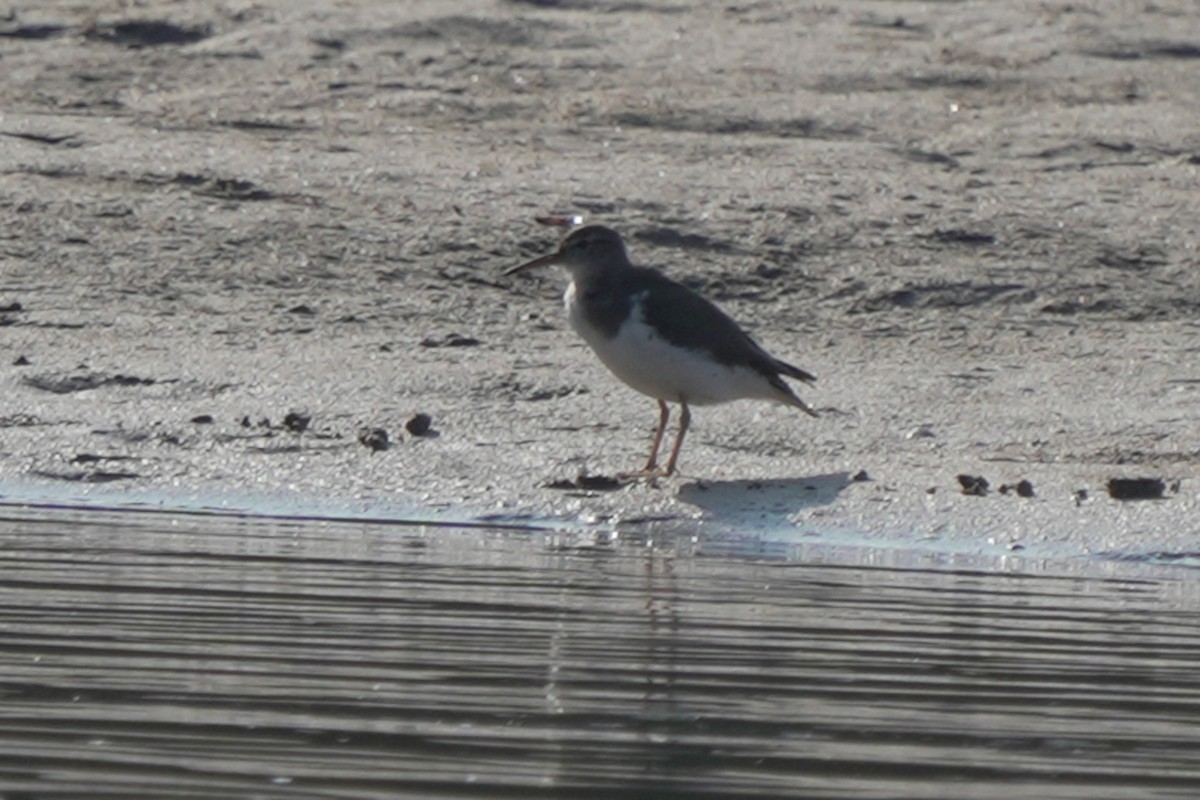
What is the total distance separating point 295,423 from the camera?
31.4 ft

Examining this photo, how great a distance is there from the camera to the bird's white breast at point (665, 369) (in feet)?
30.5

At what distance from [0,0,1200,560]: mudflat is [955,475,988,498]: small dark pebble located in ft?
0.04

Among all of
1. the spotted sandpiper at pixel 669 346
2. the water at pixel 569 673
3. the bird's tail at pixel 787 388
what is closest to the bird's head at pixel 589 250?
the spotted sandpiper at pixel 669 346

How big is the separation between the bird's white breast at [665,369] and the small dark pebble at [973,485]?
3.26 ft

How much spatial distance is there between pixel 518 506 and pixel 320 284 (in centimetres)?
327

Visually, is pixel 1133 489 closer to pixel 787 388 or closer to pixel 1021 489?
pixel 1021 489

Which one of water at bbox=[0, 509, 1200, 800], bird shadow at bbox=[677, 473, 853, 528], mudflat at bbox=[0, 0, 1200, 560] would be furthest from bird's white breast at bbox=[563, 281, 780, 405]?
water at bbox=[0, 509, 1200, 800]

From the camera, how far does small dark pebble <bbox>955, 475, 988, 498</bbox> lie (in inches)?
340

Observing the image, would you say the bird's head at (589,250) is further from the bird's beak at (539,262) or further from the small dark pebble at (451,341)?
the small dark pebble at (451,341)

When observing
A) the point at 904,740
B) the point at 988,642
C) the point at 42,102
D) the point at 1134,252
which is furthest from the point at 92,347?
the point at 904,740

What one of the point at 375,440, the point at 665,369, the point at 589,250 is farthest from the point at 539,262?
the point at 375,440

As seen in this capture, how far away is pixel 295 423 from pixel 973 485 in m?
2.44

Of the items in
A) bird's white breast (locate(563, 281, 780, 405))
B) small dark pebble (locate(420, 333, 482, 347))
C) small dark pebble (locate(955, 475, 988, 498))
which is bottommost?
small dark pebble (locate(420, 333, 482, 347))

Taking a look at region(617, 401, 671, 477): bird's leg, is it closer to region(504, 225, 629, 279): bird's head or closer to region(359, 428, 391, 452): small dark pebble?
region(504, 225, 629, 279): bird's head
